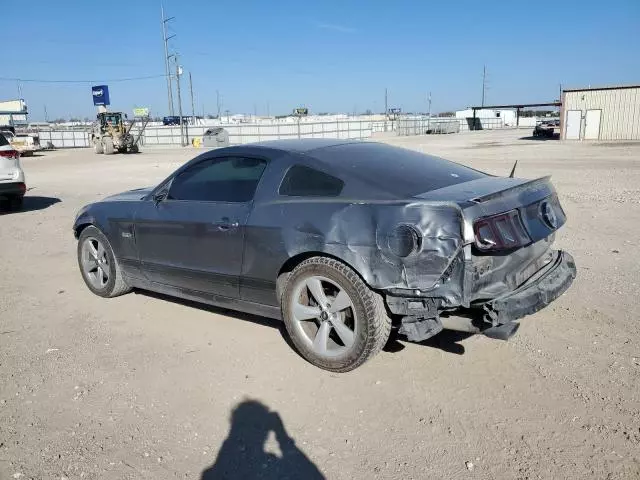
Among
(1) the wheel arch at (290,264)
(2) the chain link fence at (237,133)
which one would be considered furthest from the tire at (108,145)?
(1) the wheel arch at (290,264)

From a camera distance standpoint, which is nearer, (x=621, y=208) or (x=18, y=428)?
(x=18, y=428)

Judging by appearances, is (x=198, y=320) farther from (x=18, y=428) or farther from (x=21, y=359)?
(x=18, y=428)

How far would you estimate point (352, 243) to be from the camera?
3.44 metres

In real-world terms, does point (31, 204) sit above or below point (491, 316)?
below

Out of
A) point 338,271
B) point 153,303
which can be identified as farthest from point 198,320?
point 338,271

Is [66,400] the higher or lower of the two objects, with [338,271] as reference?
lower

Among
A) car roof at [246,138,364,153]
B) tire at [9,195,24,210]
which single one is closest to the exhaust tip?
car roof at [246,138,364,153]

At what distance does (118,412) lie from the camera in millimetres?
3334

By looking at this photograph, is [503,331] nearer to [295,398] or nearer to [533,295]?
[533,295]

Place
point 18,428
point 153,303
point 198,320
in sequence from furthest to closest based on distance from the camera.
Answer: point 153,303
point 198,320
point 18,428

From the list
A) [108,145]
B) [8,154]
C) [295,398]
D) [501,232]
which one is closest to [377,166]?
[501,232]

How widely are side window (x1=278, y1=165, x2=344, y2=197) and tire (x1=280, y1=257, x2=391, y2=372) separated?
473 mm

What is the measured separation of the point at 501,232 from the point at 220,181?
7.31 ft

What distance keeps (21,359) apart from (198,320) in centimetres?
136
